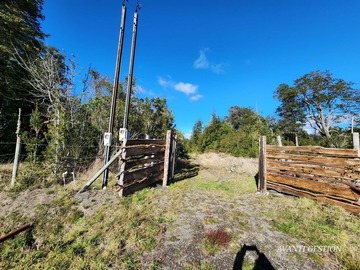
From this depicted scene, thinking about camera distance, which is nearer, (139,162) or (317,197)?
(317,197)

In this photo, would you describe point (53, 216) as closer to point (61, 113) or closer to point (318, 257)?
point (61, 113)

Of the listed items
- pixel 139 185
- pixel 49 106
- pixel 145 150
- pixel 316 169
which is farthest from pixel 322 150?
pixel 49 106

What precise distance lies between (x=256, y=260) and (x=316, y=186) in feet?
10.7

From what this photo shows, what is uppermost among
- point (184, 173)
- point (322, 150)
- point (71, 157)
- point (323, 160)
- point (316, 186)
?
point (322, 150)

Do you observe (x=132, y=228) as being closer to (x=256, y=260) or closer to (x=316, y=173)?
(x=256, y=260)

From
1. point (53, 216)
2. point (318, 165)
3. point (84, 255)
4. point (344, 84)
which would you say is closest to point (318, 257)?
point (318, 165)

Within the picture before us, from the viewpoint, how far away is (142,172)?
492 cm

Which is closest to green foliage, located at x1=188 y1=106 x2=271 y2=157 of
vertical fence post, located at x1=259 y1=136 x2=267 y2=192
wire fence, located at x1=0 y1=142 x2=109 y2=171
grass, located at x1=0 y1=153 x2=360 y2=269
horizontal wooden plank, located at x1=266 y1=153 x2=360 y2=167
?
vertical fence post, located at x1=259 y1=136 x2=267 y2=192

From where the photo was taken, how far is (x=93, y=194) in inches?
168

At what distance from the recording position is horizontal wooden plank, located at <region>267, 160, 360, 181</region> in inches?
Result: 148

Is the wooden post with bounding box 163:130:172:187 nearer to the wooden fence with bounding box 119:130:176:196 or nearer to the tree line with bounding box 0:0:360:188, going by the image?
the wooden fence with bounding box 119:130:176:196

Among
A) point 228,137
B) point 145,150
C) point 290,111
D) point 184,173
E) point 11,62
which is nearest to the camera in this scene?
point 145,150

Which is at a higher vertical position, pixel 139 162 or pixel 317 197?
pixel 139 162

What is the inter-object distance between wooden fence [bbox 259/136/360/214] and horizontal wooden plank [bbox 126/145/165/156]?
11.0ft
